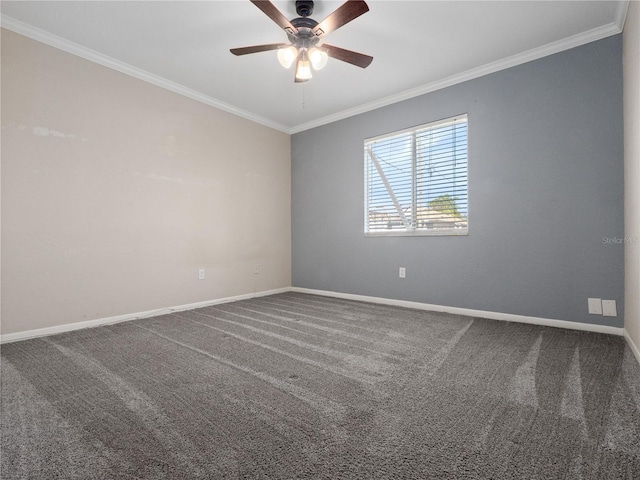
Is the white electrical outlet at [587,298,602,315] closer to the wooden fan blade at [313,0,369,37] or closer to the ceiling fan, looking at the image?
the ceiling fan

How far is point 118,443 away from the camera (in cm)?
117

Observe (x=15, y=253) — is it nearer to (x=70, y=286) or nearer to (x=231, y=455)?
(x=70, y=286)

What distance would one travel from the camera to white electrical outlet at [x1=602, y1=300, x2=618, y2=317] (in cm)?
246

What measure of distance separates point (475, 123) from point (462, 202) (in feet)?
2.72

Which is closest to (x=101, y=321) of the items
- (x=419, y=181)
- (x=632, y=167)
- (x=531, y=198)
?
(x=419, y=181)

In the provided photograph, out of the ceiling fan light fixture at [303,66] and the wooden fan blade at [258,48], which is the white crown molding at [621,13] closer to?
the ceiling fan light fixture at [303,66]

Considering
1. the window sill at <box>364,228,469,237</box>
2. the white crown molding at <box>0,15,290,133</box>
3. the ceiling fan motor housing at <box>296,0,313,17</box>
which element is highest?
the white crown molding at <box>0,15,290,133</box>

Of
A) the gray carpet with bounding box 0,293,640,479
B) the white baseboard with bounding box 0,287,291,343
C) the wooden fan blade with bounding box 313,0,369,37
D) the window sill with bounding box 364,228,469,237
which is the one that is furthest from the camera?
the window sill with bounding box 364,228,469,237

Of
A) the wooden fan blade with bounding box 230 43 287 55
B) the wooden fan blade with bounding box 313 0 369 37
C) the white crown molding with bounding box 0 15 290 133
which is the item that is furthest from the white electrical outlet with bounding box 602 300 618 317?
the white crown molding with bounding box 0 15 290 133

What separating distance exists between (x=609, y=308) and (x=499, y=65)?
244cm

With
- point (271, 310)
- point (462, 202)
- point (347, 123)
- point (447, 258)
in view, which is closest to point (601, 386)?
point (447, 258)

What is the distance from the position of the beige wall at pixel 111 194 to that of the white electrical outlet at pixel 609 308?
3.77 metres

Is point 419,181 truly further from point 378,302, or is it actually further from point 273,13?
point 273,13

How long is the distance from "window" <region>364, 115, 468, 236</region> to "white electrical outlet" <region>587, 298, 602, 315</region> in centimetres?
119
